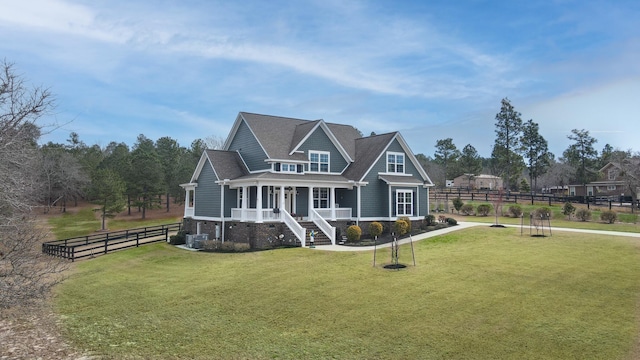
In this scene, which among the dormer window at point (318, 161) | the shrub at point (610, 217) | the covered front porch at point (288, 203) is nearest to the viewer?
the covered front porch at point (288, 203)

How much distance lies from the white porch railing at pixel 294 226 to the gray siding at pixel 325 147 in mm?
5974

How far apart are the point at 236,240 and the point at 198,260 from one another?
4.44 metres

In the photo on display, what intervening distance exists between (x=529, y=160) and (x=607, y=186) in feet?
38.0

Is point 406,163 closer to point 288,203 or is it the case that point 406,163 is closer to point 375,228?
point 375,228

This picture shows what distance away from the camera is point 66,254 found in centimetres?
2794

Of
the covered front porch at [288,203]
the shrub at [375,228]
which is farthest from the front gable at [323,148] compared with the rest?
the shrub at [375,228]

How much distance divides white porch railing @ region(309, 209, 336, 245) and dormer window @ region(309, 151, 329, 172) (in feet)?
13.5

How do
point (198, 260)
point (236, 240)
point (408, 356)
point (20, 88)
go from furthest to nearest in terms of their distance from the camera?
point (236, 240) → point (198, 260) → point (408, 356) → point (20, 88)

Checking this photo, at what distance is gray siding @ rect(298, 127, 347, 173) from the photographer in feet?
99.3

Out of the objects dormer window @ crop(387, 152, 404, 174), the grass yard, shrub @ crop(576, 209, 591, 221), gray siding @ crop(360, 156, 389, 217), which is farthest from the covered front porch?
shrub @ crop(576, 209, 591, 221)

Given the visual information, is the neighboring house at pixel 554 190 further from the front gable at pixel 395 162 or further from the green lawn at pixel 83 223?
the green lawn at pixel 83 223

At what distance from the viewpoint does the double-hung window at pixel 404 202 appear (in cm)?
3047

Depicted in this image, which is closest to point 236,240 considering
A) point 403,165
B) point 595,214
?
point 403,165

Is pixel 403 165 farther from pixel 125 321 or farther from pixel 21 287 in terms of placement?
pixel 21 287
